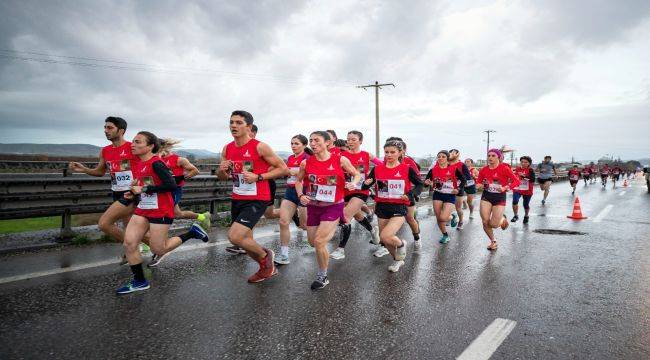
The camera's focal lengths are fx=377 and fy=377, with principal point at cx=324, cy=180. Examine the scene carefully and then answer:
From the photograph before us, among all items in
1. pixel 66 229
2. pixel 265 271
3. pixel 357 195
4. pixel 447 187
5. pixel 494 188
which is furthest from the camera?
pixel 447 187

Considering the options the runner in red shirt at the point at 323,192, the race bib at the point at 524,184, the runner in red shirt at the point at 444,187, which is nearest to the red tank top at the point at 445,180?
the runner in red shirt at the point at 444,187

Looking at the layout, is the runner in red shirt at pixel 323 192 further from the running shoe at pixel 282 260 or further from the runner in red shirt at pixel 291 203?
the running shoe at pixel 282 260

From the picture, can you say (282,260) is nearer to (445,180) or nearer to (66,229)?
(66,229)

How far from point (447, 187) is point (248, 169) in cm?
451

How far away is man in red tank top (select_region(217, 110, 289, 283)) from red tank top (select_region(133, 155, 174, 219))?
0.71 metres

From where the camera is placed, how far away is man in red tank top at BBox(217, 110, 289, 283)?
450cm

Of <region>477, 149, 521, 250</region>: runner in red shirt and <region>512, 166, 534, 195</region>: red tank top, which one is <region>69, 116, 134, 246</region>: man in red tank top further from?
<region>512, 166, 534, 195</region>: red tank top

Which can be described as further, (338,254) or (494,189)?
(494,189)

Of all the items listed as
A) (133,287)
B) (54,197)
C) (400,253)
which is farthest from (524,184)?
(54,197)

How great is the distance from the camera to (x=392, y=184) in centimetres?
542

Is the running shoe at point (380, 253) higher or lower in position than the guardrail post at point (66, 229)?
lower

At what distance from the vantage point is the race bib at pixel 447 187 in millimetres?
7505

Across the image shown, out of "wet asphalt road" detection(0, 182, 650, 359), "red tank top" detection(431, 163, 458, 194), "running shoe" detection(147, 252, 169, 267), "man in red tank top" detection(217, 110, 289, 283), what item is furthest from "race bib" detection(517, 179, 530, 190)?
"running shoe" detection(147, 252, 169, 267)

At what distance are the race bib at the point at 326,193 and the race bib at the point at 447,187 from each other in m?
3.65
